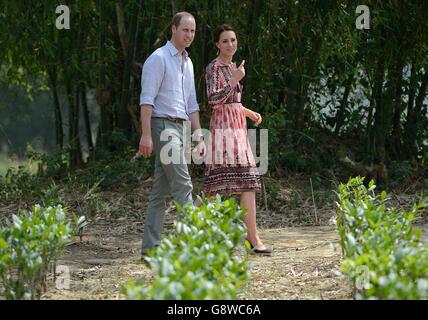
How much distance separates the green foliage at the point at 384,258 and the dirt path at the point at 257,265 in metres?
0.20

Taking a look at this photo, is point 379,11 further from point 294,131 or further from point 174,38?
point 174,38

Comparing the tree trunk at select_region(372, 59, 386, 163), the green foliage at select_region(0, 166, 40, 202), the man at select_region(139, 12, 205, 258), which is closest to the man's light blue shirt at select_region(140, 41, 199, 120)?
the man at select_region(139, 12, 205, 258)

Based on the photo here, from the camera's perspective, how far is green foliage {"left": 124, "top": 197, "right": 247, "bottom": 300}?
9.30 feet

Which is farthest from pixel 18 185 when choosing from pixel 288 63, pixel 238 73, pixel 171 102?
pixel 238 73

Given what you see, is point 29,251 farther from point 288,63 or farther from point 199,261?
point 288,63

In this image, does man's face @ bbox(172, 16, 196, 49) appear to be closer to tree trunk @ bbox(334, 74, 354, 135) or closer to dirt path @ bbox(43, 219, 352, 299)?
dirt path @ bbox(43, 219, 352, 299)

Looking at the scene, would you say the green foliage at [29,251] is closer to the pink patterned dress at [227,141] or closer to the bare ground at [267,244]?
the bare ground at [267,244]

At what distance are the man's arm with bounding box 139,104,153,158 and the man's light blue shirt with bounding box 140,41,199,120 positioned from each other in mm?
36

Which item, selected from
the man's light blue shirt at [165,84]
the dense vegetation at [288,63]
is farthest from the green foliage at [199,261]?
the dense vegetation at [288,63]

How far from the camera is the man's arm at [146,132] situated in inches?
180

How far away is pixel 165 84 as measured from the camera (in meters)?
4.71

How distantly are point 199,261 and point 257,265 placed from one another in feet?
5.60
